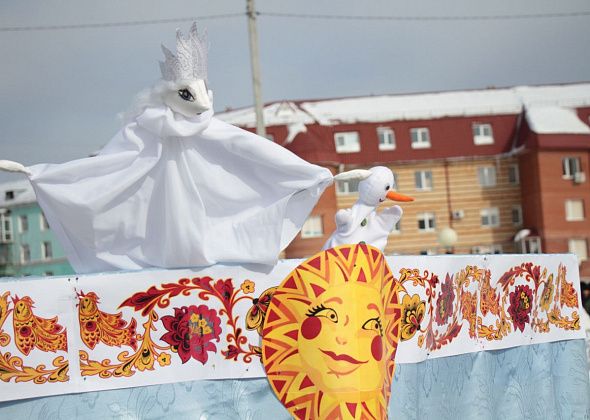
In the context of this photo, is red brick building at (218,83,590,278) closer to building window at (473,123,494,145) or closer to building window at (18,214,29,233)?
building window at (473,123,494,145)

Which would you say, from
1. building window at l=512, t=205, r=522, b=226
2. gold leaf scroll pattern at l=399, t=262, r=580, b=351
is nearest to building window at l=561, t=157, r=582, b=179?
building window at l=512, t=205, r=522, b=226

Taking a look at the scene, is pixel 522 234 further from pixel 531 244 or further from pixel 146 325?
pixel 146 325

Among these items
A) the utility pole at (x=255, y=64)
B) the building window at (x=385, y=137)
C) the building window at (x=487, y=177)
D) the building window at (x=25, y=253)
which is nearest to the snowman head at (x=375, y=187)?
the utility pole at (x=255, y=64)

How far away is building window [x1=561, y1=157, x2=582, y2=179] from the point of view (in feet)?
142

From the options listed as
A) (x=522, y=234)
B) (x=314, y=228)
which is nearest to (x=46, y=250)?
(x=314, y=228)

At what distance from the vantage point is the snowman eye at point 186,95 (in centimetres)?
583

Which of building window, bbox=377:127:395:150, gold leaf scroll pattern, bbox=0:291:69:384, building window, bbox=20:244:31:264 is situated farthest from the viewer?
building window, bbox=20:244:31:264

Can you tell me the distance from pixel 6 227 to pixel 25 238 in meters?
1.99

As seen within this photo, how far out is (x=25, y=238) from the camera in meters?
51.3

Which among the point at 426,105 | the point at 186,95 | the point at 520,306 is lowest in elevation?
the point at 520,306

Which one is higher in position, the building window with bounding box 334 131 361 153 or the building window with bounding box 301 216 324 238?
the building window with bounding box 334 131 361 153

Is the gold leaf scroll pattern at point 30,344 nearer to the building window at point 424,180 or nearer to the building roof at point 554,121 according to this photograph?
the building roof at point 554,121

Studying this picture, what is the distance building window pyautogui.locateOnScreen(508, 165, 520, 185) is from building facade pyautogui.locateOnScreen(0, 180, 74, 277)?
68.4 ft

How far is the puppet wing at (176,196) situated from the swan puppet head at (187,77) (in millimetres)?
88
